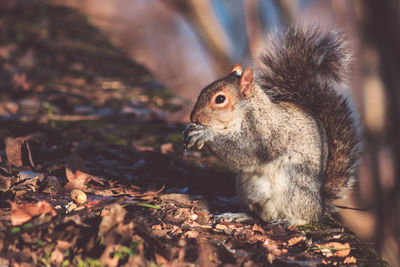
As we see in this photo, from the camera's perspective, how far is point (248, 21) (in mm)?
7238

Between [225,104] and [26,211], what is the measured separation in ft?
4.21

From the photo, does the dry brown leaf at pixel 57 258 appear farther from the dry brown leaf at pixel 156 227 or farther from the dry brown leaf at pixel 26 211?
the dry brown leaf at pixel 156 227

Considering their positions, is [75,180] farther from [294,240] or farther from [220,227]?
[294,240]

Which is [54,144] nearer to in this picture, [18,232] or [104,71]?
[18,232]

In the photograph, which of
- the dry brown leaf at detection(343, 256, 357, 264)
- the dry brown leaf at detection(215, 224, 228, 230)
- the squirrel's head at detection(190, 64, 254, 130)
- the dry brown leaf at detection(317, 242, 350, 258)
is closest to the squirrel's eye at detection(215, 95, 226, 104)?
the squirrel's head at detection(190, 64, 254, 130)

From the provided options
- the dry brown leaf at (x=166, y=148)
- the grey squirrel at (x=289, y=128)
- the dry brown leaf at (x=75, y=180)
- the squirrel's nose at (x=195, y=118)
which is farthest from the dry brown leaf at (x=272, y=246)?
the dry brown leaf at (x=166, y=148)

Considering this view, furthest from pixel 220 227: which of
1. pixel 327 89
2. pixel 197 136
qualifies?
pixel 327 89

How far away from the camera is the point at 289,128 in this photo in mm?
2418

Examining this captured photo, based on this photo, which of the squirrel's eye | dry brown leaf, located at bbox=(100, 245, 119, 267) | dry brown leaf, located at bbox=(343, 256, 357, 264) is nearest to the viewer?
dry brown leaf, located at bbox=(100, 245, 119, 267)

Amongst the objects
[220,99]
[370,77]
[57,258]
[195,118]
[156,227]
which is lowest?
[57,258]

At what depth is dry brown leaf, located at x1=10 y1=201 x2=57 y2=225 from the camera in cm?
167

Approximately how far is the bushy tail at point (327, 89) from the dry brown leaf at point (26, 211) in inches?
58.7

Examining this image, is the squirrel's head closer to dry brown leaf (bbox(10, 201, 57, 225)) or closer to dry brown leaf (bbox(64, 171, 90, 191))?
dry brown leaf (bbox(64, 171, 90, 191))

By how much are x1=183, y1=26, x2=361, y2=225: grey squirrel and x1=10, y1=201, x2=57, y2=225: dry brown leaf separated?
96 centimetres
